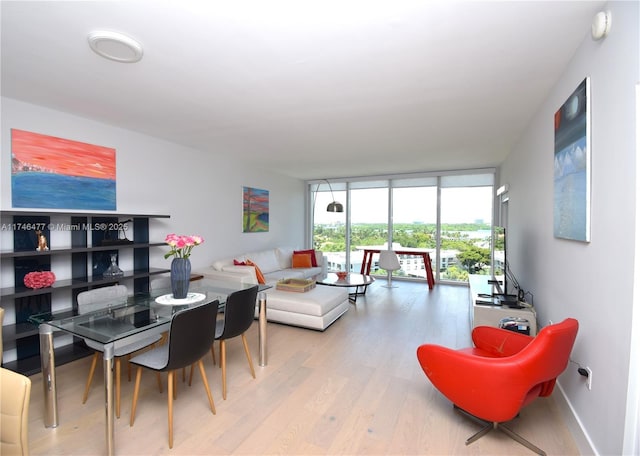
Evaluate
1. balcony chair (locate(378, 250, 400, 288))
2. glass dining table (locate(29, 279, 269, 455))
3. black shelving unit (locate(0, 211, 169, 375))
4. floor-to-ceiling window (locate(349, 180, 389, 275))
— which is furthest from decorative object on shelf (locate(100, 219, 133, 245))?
floor-to-ceiling window (locate(349, 180, 389, 275))

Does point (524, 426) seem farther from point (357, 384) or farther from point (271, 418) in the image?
point (271, 418)

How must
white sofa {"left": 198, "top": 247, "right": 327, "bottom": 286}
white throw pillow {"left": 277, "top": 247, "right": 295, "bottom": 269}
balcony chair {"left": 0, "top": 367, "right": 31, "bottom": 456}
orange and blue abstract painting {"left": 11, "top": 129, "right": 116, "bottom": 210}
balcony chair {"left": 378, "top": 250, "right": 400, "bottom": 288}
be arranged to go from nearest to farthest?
1. balcony chair {"left": 0, "top": 367, "right": 31, "bottom": 456}
2. orange and blue abstract painting {"left": 11, "top": 129, "right": 116, "bottom": 210}
3. white sofa {"left": 198, "top": 247, "right": 327, "bottom": 286}
4. balcony chair {"left": 378, "top": 250, "right": 400, "bottom": 288}
5. white throw pillow {"left": 277, "top": 247, "right": 295, "bottom": 269}

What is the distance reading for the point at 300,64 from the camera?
82.9 inches

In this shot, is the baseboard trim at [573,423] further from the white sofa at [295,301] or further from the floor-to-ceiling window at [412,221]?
the floor-to-ceiling window at [412,221]

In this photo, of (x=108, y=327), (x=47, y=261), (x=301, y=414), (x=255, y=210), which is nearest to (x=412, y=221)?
(x=255, y=210)

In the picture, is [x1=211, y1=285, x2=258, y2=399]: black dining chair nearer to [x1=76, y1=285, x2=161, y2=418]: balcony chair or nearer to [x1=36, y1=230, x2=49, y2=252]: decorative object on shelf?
[x1=76, y1=285, x2=161, y2=418]: balcony chair

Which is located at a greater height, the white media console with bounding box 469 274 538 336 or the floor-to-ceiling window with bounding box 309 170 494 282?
the floor-to-ceiling window with bounding box 309 170 494 282

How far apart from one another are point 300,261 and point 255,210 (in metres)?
1.41

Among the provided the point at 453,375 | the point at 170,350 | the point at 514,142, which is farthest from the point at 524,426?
the point at 514,142

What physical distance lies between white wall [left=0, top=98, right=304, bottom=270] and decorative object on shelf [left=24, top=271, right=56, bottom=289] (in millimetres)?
350

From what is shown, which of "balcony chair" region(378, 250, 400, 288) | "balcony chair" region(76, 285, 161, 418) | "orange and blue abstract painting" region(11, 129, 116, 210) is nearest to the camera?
"balcony chair" region(76, 285, 161, 418)

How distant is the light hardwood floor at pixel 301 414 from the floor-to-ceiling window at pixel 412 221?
3.76m

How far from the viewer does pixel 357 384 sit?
98.7 inches

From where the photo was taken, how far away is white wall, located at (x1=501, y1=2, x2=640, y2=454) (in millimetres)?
1361
